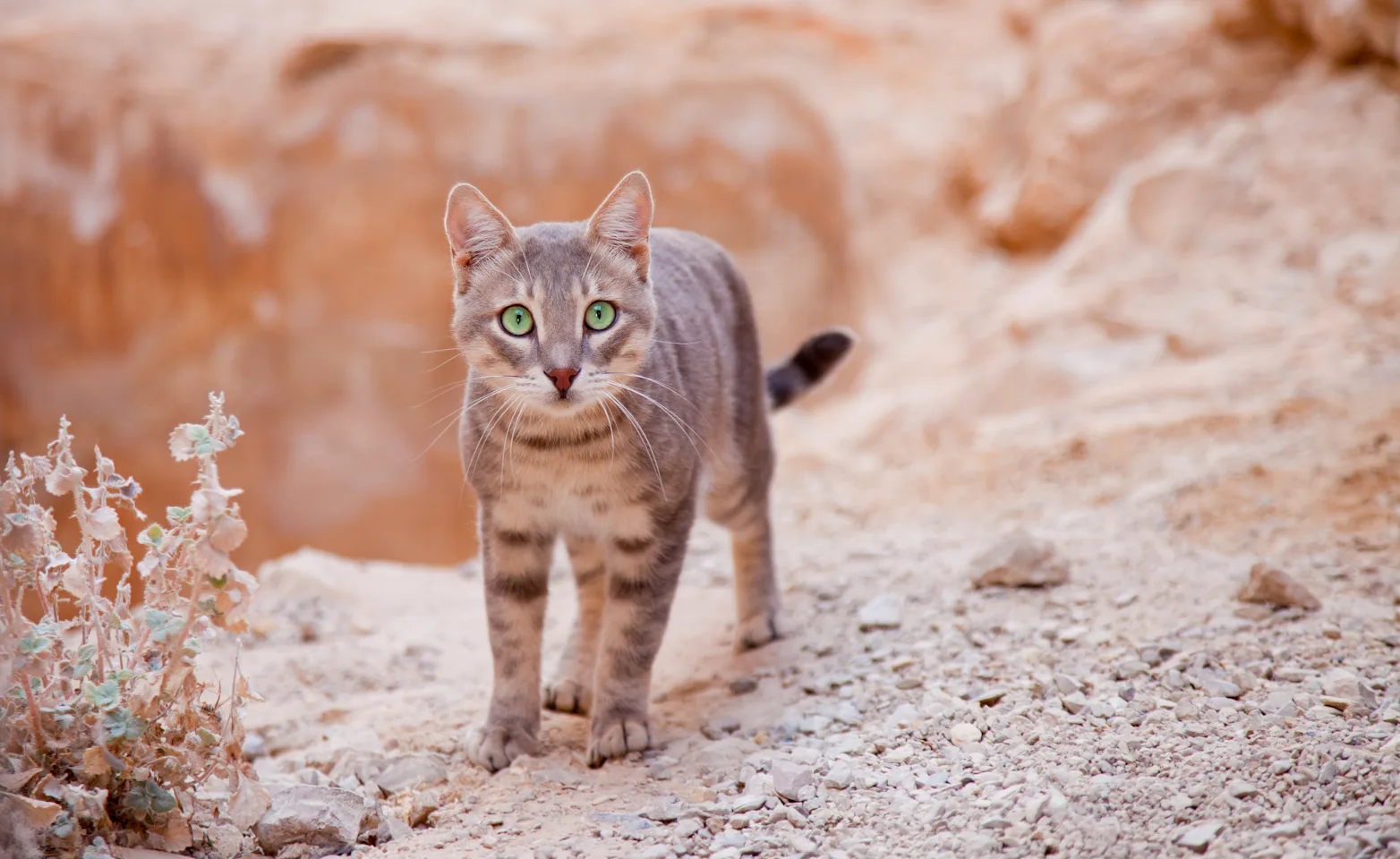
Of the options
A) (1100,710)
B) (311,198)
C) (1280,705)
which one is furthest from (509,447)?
(311,198)

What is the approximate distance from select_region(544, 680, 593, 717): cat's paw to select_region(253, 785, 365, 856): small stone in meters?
0.90

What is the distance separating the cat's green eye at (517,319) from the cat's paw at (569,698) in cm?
109

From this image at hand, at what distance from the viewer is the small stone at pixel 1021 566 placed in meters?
3.23

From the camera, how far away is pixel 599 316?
102 inches

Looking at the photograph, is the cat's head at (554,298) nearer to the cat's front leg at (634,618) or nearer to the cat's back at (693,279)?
the cat's back at (693,279)

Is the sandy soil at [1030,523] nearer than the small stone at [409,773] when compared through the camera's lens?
Yes

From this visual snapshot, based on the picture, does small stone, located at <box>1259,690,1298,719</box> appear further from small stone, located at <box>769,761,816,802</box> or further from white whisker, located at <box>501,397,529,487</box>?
white whisker, located at <box>501,397,529,487</box>

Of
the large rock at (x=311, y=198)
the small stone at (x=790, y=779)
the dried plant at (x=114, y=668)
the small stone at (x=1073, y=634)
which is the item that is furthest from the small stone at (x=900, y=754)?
the large rock at (x=311, y=198)

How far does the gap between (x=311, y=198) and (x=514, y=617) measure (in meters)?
5.86

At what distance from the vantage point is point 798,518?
480 cm

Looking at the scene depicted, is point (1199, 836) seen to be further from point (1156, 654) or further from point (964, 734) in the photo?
point (1156, 654)

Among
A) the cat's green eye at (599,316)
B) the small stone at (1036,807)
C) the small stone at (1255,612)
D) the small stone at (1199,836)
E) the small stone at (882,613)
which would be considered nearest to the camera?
the small stone at (1199,836)

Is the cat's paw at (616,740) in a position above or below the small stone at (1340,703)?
below

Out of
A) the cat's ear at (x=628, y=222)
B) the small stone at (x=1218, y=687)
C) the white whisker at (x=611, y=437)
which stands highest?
the cat's ear at (x=628, y=222)
